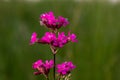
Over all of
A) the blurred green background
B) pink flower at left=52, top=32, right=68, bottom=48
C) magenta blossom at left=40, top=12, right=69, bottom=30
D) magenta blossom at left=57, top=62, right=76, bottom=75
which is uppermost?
the blurred green background

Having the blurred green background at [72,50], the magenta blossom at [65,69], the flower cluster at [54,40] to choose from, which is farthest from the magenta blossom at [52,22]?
the blurred green background at [72,50]

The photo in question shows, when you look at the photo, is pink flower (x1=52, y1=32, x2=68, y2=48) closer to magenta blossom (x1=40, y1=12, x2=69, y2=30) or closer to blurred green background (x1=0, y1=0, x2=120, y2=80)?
magenta blossom (x1=40, y1=12, x2=69, y2=30)

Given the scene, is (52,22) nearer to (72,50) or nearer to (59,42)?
(59,42)

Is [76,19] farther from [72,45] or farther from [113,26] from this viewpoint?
[113,26]

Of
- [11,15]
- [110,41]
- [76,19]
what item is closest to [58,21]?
[76,19]

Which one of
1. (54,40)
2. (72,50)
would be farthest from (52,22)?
(72,50)

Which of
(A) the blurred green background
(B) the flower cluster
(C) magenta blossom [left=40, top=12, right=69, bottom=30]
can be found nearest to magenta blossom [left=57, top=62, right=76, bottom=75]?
(B) the flower cluster

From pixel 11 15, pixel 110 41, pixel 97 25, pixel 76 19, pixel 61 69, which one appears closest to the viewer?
pixel 61 69

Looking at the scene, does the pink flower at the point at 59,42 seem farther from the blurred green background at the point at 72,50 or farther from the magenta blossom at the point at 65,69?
the blurred green background at the point at 72,50

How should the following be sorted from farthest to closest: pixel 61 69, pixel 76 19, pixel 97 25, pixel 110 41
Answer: pixel 110 41, pixel 97 25, pixel 76 19, pixel 61 69

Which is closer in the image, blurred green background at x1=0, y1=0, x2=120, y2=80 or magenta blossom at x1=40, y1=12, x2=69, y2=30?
magenta blossom at x1=40, y1=12, x2=69, y2=30

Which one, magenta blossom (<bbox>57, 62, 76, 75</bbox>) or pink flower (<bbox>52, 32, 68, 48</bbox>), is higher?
pink flower (<bbox>52, 32, 68, 48</bbox>)
